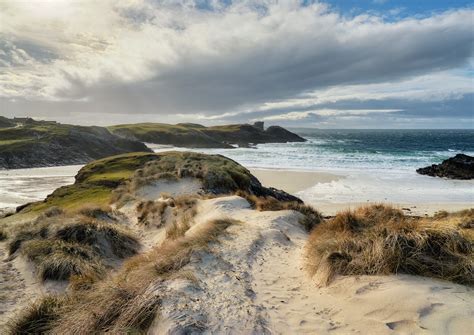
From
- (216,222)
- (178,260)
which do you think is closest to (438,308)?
(178,260)

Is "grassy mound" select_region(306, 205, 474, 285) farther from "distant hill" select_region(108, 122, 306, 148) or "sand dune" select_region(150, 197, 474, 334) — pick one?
"distant hill" select_region(108, 122, 306, 148)

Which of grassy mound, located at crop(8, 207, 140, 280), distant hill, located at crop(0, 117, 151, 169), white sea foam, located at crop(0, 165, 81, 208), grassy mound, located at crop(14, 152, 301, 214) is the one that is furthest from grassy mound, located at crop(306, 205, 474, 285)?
distant hill, located at crop(0, 117, 151, 169)

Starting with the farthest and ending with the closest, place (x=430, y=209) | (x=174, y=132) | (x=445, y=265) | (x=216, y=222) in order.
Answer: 1. (x=174, y=132)
2. (x=430, y=209)
3. (x=216, y=222)
4. (x=445, y=265)

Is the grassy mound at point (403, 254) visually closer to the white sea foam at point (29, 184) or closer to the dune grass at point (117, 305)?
the dune grass at point (117, 305)

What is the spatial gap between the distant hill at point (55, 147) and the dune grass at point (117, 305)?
5637cm

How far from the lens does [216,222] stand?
38.3ft

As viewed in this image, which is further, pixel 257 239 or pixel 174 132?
pixel 174 132

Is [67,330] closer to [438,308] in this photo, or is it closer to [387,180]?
[438,308]

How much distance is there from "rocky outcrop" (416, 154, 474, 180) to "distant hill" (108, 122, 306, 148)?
60834 mm

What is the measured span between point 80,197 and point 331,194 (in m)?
21.4

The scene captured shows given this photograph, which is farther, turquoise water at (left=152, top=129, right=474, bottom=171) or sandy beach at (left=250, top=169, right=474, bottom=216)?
turquoise water at (left=152, top=129, right=474, bottom=171)

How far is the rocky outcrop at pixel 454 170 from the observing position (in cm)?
4670

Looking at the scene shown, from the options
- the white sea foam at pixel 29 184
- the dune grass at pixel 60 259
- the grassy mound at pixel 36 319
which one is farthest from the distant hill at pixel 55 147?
the grassy mound at pixel 36 319

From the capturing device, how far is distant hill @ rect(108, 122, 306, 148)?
347ft
